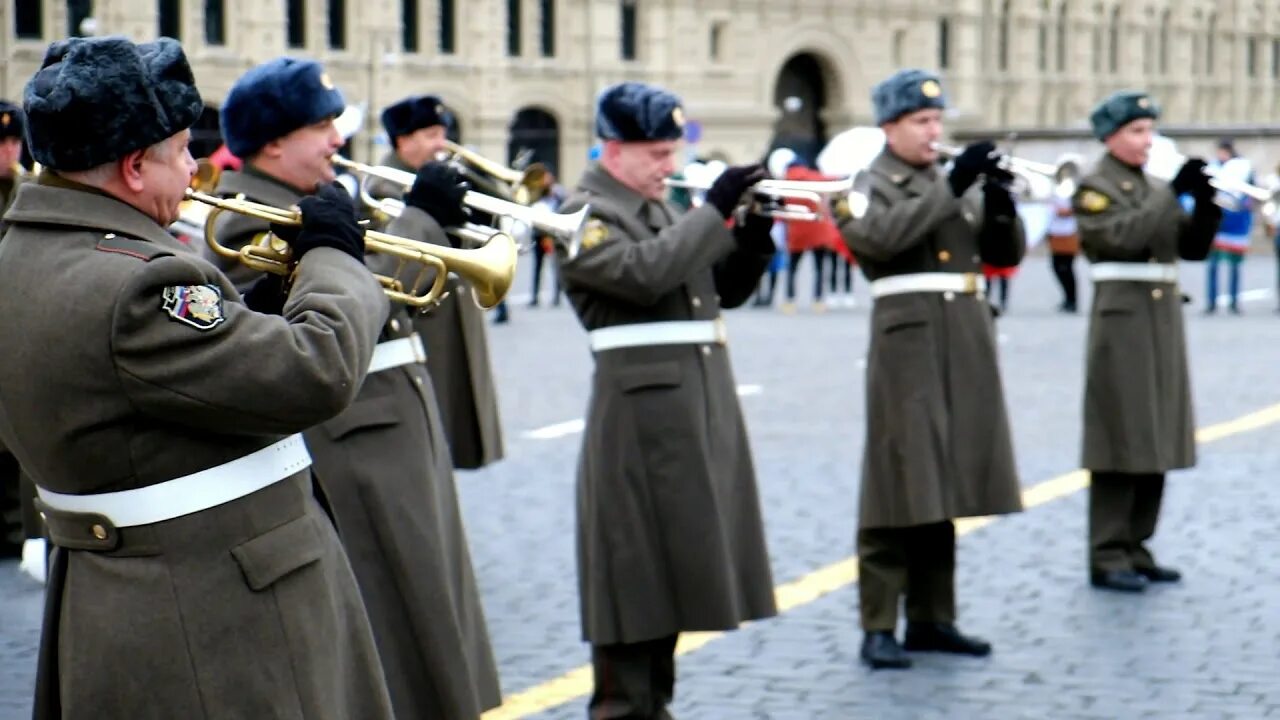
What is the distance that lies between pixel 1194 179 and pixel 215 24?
3421 centimetres

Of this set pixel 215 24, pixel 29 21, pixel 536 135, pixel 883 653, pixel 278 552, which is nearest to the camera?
pixel 278 552

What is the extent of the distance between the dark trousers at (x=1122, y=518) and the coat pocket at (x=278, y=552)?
16.5 ft

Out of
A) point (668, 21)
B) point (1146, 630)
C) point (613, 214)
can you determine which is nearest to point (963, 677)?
point (1146, 630)

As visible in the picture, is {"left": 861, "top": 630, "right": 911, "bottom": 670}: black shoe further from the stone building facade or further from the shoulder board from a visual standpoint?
the stone building facade

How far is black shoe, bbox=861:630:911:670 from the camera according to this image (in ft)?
22.6

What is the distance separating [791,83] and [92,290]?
52.9m

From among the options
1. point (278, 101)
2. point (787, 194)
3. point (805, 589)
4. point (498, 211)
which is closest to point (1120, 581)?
point (805, 589)

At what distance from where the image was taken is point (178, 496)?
3.47 metres

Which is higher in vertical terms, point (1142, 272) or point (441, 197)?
point (441, 197)

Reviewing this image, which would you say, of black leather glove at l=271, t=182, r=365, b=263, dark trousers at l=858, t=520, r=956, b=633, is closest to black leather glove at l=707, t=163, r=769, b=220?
dark trousers at l=858, t=520, r=956, b=633

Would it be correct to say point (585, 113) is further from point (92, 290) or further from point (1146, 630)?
point (92, 290)

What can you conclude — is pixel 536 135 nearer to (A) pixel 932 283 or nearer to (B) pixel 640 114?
(A) pixel 932 283

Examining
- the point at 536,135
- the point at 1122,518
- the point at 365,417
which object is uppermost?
the point at 365,417

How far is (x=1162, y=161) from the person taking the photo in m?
9.05
